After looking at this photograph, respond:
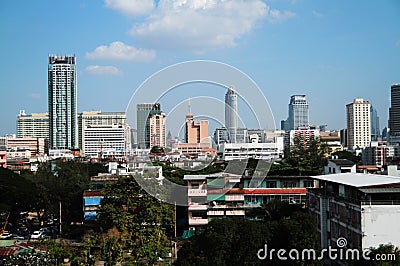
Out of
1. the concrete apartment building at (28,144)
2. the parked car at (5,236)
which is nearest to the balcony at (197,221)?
the parked car at (5,236)

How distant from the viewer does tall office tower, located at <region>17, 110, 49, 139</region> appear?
46.8m

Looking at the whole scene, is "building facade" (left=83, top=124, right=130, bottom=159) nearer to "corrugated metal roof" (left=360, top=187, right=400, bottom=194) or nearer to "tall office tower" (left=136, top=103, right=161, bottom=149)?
"tall office tower" (left=136, top=103, right=161, bottom=149)

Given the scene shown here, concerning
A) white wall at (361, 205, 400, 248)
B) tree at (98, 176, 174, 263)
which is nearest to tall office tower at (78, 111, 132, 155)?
tree at (98, 176, 174, 263)

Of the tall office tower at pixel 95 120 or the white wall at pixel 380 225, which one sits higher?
the tall office tower at pixel 95 120

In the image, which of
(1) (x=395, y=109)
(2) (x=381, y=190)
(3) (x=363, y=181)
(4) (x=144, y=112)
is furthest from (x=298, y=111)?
(2) (x=381, y=190)

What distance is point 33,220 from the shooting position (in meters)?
13.0

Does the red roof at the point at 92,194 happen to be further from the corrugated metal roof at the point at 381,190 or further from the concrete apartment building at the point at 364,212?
the corrugated metal roof at the point at 381,190

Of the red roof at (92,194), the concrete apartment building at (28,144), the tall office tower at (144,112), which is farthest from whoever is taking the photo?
the concrete apartment building at (28,144)

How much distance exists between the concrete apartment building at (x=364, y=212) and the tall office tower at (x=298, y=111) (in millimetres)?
55585

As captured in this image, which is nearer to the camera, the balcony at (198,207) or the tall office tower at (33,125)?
the balcony at (198,207)

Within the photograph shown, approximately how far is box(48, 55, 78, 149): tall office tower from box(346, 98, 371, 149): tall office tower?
23.2m

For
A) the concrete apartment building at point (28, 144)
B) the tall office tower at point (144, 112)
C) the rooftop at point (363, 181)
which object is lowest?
the rooftop at point (363, 181)

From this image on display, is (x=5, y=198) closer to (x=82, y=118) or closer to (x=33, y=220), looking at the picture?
(x=33, y=220)

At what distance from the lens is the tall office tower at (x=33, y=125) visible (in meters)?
46.8
